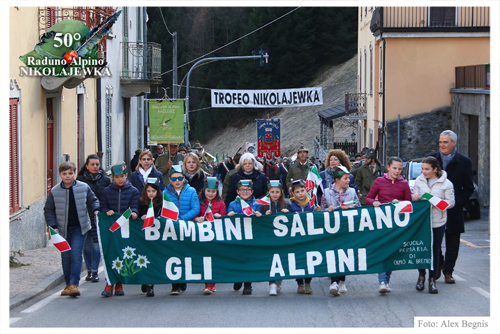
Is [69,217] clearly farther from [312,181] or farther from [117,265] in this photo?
[312,181]

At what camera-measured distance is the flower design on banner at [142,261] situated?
9.03m

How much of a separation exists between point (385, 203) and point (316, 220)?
937mm

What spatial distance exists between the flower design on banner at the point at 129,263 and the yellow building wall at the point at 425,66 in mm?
20097

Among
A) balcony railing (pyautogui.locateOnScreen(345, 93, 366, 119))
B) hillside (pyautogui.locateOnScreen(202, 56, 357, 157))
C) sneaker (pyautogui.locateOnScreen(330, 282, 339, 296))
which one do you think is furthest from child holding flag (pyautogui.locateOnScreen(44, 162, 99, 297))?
hillside (pyautogui.locateOnScreen(202, 56, 357, 157))

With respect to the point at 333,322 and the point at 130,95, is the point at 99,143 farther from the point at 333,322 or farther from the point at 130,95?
the point at 333,322

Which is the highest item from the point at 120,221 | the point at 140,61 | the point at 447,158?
the point at 140,61

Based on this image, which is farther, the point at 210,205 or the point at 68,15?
the point at 68,15

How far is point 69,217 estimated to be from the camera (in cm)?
923

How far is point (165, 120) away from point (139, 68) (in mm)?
7029

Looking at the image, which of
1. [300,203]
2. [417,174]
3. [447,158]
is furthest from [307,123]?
[300,203]

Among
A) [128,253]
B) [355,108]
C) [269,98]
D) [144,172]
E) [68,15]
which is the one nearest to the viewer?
[128,253]

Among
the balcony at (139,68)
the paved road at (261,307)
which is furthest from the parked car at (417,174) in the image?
the balcony at (139,68)

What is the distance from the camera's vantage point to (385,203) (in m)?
9.18

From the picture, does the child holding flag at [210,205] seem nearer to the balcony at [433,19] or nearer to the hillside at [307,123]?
the balcony at [433,19]
